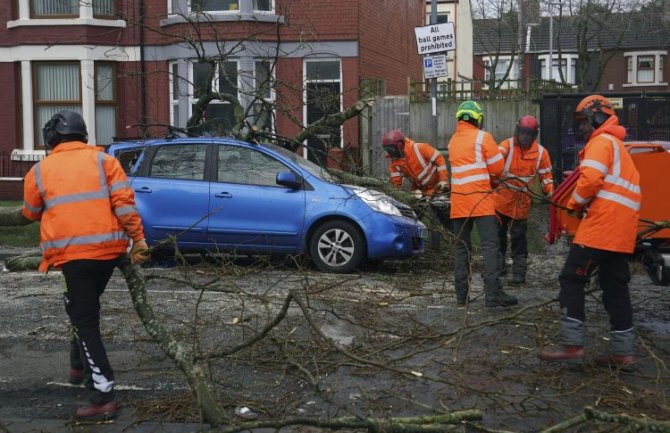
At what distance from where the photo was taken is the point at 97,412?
199 inches

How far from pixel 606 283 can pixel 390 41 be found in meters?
17.4

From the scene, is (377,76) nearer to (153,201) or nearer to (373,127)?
(373,127)

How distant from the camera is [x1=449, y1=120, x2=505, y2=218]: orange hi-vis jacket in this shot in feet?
25.6

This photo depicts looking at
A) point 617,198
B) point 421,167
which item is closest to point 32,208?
point 617,198

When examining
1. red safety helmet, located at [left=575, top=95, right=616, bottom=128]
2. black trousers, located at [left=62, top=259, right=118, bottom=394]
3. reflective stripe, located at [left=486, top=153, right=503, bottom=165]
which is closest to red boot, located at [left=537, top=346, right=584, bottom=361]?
red safety helmet, located at [left=575, top=95, right=616, bottom=128]

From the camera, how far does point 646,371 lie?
5820 millimetres

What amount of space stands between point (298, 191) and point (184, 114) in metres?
10.0

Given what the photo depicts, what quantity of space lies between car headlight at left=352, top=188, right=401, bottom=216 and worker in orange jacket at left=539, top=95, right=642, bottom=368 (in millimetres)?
4310

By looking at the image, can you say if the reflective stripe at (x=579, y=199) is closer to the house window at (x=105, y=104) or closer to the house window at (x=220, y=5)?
the house window at (x=220, y=5)

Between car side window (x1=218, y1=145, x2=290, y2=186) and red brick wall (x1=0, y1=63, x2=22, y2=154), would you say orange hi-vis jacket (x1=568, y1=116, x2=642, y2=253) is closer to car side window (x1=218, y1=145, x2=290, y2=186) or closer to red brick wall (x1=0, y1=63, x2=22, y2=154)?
car side window (x1=218, y1=145, x2=290, y2=186)

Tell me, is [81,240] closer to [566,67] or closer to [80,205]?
[80,205]

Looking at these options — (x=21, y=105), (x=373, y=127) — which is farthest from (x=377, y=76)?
(x=21, y=105)

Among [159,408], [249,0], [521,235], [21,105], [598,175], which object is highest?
[249,0]

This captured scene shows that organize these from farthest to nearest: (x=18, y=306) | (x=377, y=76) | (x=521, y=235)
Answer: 1. (x=377, y=76)
2. (x=521, y=235)
3. (x=18, y=306)
